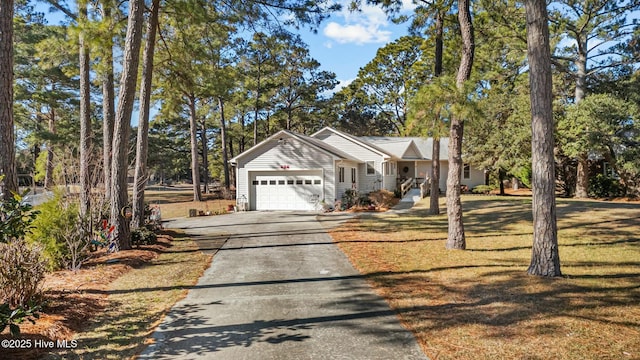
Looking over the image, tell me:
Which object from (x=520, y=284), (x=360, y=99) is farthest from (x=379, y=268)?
(x=360, y=99)

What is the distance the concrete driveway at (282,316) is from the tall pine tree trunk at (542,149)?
3.35 metres

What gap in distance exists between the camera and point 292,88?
120 feet

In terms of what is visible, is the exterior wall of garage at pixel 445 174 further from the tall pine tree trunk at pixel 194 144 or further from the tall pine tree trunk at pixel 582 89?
the tall pine tree trunk at pixel 194 144

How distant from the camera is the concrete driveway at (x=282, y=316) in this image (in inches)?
161

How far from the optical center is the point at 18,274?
485 centimetres

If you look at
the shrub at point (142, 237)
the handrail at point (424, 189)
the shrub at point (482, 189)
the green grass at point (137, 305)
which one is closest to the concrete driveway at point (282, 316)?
the green grass at point (137, 305)

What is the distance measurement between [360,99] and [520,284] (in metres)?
38.9

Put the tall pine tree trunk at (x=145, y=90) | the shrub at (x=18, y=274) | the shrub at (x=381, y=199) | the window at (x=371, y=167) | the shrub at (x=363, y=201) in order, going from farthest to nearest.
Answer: the window at (x=371, y=167) < the shrub at (x=381, y=199) < the shrub at (x=363, y=201) < the tall pine tree trunk at (x=145, y=90) < the shrub at (x=18, y=274)

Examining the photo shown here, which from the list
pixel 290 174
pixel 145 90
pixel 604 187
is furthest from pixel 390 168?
pixel 145 90

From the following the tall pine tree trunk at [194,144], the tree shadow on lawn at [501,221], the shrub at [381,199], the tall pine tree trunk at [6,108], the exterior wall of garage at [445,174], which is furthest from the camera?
the exterior wall of garage at [445,174]

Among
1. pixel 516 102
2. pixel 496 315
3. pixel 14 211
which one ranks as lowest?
pixel 496 315

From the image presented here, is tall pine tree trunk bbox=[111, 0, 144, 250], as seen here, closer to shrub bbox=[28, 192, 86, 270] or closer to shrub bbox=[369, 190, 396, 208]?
shrub bbox=[28, 192, 86, 270]

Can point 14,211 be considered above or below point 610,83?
below

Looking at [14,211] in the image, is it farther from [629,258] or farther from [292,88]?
[292,88]
